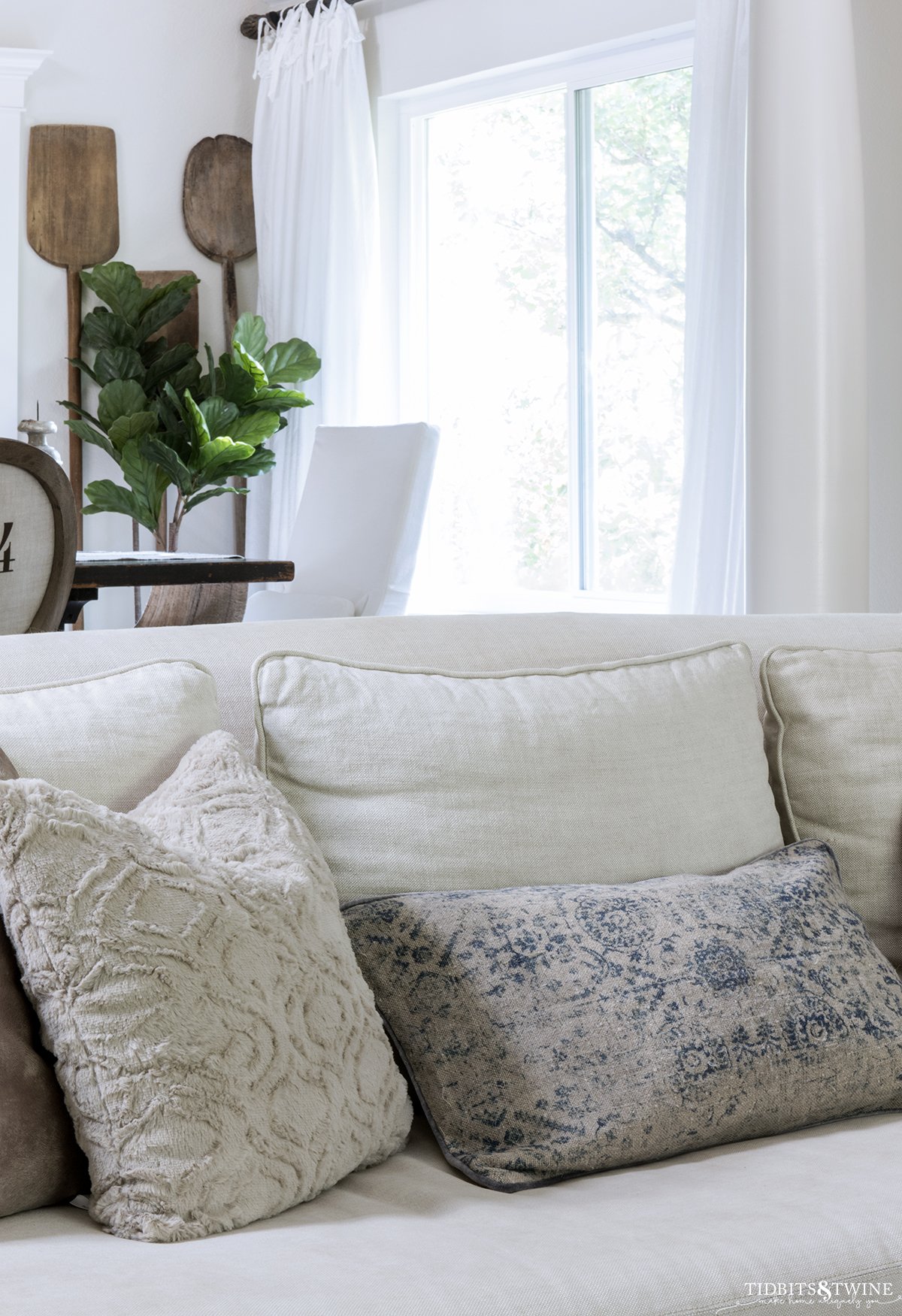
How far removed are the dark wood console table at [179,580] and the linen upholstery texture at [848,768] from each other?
1.15m

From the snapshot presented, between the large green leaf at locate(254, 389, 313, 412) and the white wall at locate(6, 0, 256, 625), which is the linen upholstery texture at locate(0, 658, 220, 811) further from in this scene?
the white wall at locate(6, 0, 256, 625)

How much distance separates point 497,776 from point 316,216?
4.05 m

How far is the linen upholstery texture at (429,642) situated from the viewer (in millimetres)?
1442

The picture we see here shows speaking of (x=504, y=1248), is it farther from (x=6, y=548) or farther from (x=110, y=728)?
(x=6, y=548)

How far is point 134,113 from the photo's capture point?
5.22m

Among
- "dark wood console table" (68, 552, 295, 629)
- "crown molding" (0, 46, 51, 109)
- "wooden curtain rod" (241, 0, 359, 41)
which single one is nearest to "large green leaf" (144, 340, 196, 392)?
"crown molding" (0, 46, 51, 109)

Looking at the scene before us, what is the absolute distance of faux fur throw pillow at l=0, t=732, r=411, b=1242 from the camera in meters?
0.98

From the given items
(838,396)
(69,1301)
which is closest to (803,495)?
(838,396)

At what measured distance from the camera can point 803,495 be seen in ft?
9.47

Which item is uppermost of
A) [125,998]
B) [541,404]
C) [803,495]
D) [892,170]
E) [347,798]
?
[892,170]

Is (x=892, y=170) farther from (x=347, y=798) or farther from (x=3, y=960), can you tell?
(x=3, y=960)

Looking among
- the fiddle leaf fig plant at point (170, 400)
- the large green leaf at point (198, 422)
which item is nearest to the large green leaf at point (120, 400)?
the fiddle leaf fig plant at point (170, 400)

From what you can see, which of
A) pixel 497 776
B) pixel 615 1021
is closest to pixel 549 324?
pixel 497 776

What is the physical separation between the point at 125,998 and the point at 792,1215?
0.51 m
